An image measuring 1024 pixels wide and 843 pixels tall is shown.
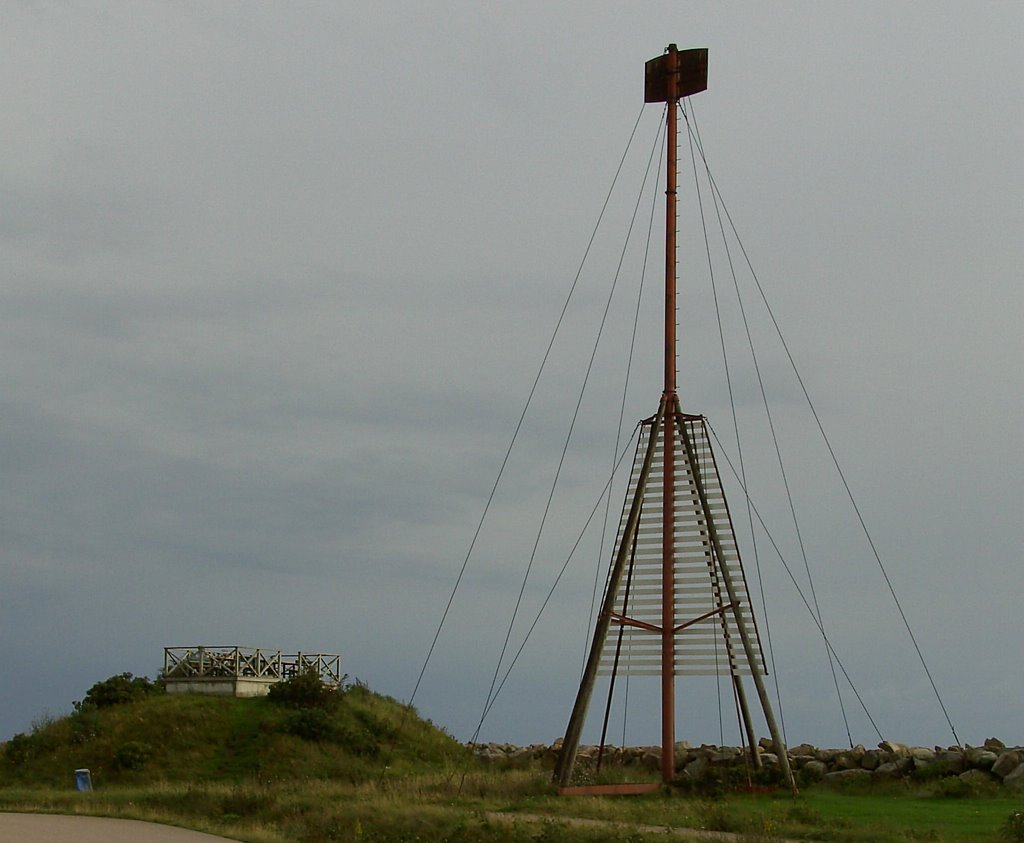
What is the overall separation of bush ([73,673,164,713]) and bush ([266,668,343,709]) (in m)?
3.69

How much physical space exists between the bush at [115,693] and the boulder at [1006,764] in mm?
23335

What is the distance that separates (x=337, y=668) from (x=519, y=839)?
23.5 metres

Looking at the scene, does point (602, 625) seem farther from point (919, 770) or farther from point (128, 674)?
point (128, 674)

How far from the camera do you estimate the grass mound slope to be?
30875mm

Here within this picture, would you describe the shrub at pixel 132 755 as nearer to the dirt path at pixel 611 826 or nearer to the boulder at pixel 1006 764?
the dirt path at pixel 611 826

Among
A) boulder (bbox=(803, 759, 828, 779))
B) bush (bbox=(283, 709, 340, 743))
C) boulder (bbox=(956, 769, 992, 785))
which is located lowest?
boulder (bbox=(956, 769, 992, 785))

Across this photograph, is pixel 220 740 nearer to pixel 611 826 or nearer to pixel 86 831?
pixel 86 831

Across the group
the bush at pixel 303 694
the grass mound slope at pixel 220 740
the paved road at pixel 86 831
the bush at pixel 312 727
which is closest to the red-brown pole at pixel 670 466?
the paved road at pixel 86 831

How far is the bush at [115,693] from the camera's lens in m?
35.6

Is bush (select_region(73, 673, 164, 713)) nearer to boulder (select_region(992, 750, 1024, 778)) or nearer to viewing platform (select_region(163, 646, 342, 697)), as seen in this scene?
viewing platform (select_region(163, 646, 342, 697))

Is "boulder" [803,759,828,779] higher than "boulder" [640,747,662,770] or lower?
lower

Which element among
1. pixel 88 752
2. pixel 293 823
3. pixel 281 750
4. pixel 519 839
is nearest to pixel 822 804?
pixel 519 839

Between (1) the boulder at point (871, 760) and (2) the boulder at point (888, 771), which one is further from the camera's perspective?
(1) the boulder at point (871, 760)

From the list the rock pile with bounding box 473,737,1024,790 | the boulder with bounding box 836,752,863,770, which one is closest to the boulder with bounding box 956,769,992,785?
the rock pile with bounding box 473,737,1024,790
